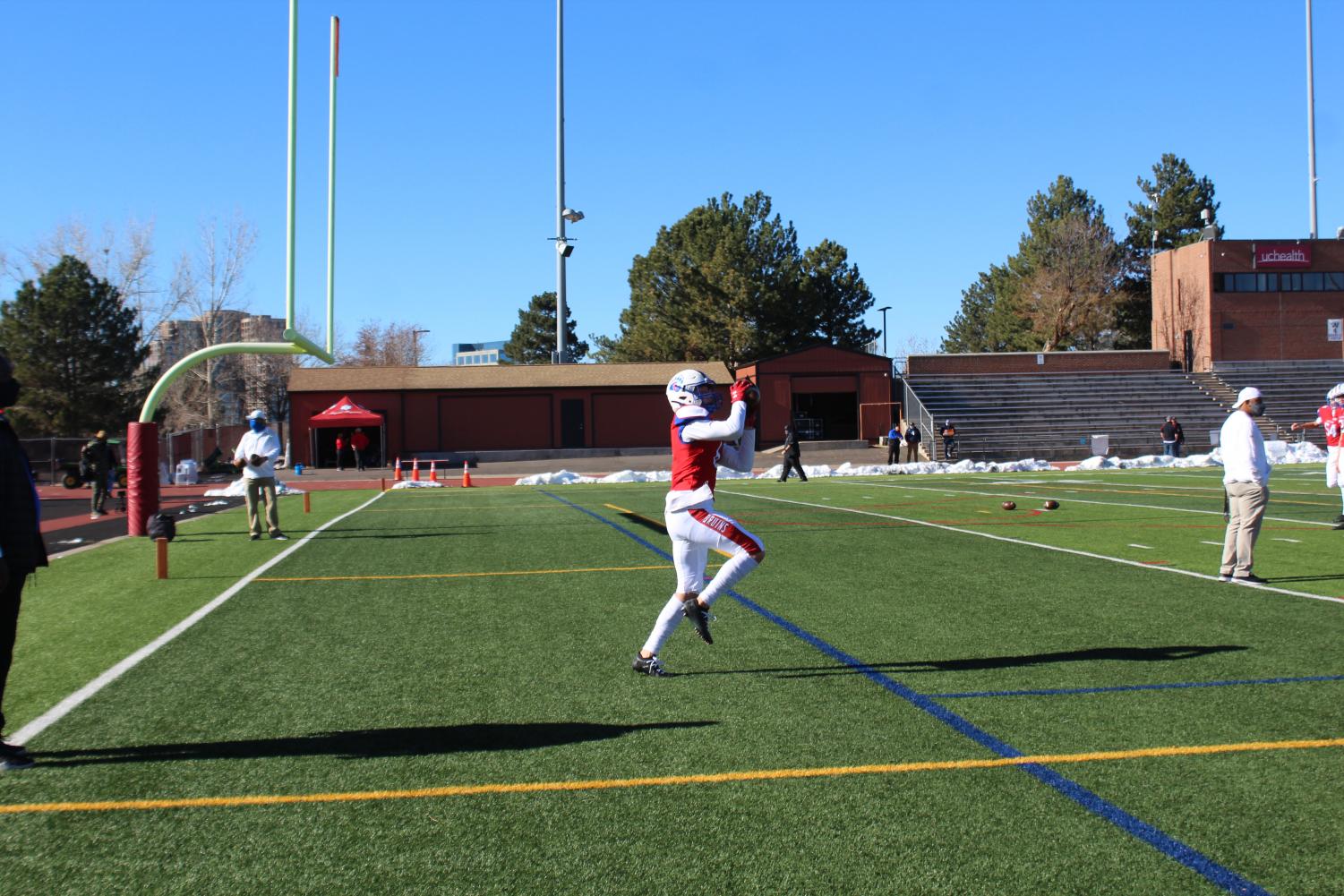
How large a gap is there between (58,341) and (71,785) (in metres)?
50.8

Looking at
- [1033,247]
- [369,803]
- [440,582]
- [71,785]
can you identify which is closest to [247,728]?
[71,785]

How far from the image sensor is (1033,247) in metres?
79.8

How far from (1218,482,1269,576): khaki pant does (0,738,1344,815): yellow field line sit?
533 cm

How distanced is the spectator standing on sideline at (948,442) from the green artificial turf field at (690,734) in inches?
1236

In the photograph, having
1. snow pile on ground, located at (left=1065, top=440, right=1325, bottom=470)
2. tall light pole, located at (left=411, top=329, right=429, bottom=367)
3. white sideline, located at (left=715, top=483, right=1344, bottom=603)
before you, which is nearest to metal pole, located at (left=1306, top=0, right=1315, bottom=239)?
snow pile on ground, located at (left=1065, top=440, right=1325, bottom=470)

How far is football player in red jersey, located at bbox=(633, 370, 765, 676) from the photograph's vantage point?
21.7 ft

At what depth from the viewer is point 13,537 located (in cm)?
513

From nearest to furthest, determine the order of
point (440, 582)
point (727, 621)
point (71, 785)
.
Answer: point (71, 785)
point (727, 621)
point (440, 582)

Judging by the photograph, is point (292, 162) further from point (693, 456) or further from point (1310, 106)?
point (1310, 106)

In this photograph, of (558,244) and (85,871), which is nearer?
(85,871)

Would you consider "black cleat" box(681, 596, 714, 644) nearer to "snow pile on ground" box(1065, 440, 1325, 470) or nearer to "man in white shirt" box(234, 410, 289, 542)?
"man in white shirt" box(234, 410, 289, 542)

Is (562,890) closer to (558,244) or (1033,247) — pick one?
(558,244)

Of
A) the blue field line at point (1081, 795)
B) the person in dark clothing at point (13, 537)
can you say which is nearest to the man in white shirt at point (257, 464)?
the person in dark clothing at point (13, 537)

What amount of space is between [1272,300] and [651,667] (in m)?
56.6
